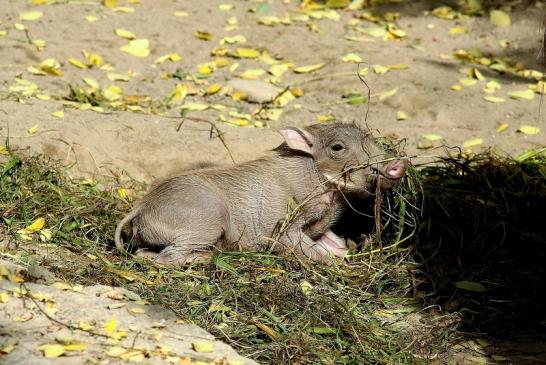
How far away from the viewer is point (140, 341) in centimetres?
406

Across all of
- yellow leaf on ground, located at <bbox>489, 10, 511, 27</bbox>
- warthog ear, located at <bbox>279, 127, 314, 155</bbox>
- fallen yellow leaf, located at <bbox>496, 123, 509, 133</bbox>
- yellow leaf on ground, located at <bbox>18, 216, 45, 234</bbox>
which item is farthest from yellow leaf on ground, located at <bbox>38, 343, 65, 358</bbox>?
yellow leaf on ground, located at <bbox>489, 10, 511, 27</bbox>

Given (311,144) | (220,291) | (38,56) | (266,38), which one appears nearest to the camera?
(220,291)

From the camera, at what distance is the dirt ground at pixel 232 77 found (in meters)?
6.46

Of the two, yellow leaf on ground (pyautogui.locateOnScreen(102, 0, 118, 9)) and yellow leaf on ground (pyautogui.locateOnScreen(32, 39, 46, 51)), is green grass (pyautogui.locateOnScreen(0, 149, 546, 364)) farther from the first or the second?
yellow leaf on ground (pyautogui.locateOnScreen(102, 0, 118, 9))

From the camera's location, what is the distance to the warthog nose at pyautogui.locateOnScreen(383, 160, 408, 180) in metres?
5.43

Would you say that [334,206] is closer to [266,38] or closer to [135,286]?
[135,286]

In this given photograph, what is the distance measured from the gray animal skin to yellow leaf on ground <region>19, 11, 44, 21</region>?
11.9 ft

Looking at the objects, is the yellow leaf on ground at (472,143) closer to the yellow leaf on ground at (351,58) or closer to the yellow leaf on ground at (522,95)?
the yellow leaf on ground at (522,95)

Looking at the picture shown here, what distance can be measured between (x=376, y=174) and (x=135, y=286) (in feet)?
5.38

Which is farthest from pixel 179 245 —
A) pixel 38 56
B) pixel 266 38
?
pixel 266 38

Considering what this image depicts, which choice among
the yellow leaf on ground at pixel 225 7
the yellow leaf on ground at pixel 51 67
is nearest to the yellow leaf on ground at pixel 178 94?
the yellow leaf on ground at pixel 51 67

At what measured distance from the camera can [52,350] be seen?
12.5ft

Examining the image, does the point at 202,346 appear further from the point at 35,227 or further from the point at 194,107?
the point at 194,107

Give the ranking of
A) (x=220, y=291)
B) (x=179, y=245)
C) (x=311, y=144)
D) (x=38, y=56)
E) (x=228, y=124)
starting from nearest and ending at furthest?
(x=220, y=291) < (x=179, y=245) < (x=311, y=144) < (x=228, y=124) < (x=38, y=56)
